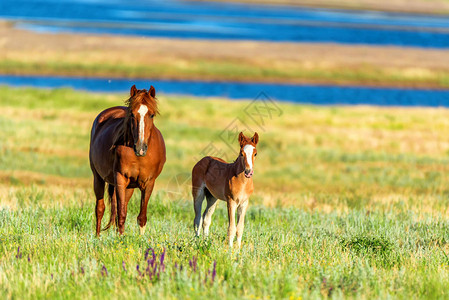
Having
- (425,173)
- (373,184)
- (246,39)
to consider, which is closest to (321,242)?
(373,184)

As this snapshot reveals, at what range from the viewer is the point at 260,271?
23.5 ft

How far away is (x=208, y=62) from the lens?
59.4 meters

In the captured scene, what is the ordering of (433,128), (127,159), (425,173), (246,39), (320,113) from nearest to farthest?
(127,159) < (425,173) < (433,128) < (320,113) < (246,39)

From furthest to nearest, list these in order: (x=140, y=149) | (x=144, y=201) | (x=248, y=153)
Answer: (x=144, y=201) → (x=140, y=149) → (x=248, y=153)

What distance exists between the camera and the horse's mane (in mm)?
8117

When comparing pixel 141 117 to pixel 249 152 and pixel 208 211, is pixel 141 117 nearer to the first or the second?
pixel 249 152

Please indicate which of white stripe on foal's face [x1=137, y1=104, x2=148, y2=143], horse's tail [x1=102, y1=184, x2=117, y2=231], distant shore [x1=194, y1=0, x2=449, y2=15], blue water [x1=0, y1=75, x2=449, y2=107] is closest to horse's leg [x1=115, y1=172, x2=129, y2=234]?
horse's tail [x1=102, y1=184, x2=117, y2=231]

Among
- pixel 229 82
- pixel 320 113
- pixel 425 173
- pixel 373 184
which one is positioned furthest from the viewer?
pixel 229 82

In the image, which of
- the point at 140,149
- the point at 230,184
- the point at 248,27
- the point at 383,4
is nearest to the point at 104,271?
the point at 140,149

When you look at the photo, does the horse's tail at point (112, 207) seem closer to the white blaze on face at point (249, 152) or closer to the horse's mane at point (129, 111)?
the horse's mane at point (129, 111)

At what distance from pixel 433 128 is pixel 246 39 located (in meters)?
43.4

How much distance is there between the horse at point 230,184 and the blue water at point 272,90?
39854 mm

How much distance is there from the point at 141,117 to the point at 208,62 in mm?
51993

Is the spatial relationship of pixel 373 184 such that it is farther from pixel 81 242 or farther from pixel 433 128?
pixel 81 242
